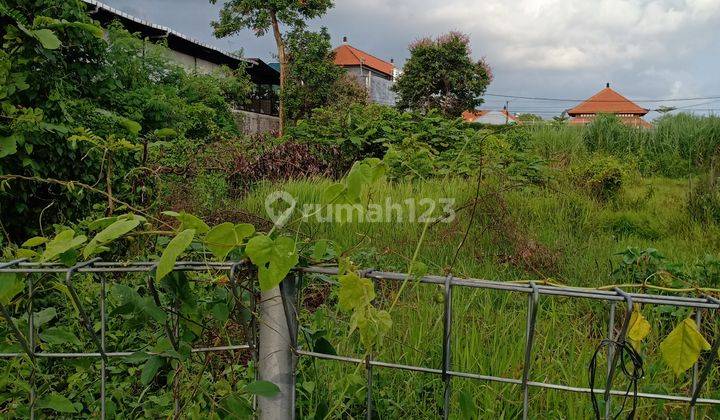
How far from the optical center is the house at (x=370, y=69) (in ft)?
100

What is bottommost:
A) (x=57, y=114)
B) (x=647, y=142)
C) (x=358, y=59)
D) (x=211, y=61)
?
(x=57, y=114)

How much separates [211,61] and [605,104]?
109 feet

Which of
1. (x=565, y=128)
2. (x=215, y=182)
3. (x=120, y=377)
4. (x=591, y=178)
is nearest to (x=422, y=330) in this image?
(x=120, y=377)

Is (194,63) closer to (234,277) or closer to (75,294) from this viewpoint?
(75,294)

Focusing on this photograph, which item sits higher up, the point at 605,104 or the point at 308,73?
the point at 605,104

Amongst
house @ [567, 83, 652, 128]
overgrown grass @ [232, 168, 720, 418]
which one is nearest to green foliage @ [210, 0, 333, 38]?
overgrown grass @ [232, 168, 720, 418]

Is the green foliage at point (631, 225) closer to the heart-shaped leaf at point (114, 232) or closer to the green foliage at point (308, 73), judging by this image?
the heart-shaped leaf at point (114, 232)

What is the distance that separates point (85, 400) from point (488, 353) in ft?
4.43

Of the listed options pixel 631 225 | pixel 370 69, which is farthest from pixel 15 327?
pixel 370 69

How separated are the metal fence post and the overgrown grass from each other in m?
0.16

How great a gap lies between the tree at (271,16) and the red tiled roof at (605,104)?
29300 mm

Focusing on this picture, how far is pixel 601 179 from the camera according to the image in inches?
219

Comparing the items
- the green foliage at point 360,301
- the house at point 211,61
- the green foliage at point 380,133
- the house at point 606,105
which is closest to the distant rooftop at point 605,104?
the house at point 606,105

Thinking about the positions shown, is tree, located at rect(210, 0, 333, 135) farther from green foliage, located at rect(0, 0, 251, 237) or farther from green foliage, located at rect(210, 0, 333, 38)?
green foliage, located at rect(0, 0, 251, 237)
